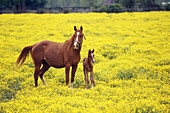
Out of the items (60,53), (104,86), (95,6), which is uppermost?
(95,6)

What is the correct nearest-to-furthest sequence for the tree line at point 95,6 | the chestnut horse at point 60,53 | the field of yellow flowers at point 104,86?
the field of yellow flowers at point 104,86, the chestnut horse at point 60,53, the tree line at point 95,6

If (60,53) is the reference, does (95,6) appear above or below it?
above

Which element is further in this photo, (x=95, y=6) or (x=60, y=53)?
(x=95, y=6)

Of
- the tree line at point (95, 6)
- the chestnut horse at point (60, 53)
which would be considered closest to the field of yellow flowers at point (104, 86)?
the chestnut horse at point (60, 53)

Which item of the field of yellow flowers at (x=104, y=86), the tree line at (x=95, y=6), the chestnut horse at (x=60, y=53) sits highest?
the tree line at (x=95, y=6)

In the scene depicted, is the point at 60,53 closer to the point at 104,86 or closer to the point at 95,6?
the point at 104,86

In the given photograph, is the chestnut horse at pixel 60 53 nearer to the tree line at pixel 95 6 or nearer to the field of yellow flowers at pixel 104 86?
the field of yellow flowers at pixel 104 86

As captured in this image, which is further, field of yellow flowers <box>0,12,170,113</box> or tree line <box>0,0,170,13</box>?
tree line <box>0,0,170,13</box>

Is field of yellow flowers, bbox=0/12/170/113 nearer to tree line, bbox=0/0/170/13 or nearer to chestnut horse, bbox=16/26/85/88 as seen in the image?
chestnut horse, bbox=16/26/85/88

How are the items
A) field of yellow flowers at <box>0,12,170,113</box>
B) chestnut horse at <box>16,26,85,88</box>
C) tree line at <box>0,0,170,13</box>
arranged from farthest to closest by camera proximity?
tree line at <box>0,0,170,13</box>
chestnut horse at <box>16,26,85,88</box>
field of yellow flowers at <box>0,12,170,113</box>

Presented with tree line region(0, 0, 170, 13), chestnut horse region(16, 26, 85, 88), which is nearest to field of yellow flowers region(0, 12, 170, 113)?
chestnut horse region(16, 26, 85, 88)

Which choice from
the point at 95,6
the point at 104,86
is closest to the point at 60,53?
the point at 104,86

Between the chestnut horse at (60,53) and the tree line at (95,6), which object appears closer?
the chestnut horse at (60,53)

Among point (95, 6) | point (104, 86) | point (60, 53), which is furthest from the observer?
point (95, 6)
